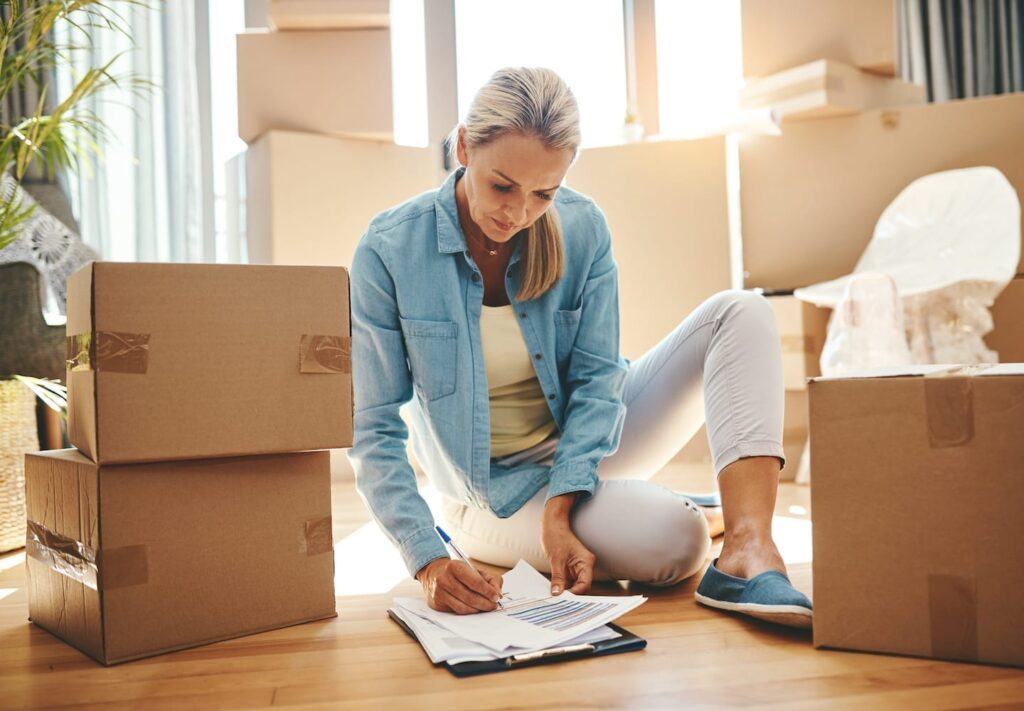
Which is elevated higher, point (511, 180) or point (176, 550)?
point (511, 180)

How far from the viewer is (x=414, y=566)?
100 cm

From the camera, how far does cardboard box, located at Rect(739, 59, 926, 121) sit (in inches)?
84.1

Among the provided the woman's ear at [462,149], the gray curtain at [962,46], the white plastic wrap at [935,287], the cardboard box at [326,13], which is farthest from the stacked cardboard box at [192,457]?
the gray curtain at [962,46]

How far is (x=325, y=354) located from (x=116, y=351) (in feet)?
0.70

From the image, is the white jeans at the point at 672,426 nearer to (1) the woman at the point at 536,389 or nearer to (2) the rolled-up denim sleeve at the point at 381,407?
(1) the woman at the point at 536,389

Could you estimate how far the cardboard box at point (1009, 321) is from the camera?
2.08 metres

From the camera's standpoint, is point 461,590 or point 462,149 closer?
point 461,590

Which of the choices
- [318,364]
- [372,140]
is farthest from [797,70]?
[318,364]

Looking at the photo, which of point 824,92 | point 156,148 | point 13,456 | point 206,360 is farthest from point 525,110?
point 156,148

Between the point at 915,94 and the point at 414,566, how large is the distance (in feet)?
6.56

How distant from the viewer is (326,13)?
2.09 meters

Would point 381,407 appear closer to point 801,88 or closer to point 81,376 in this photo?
point 81,376

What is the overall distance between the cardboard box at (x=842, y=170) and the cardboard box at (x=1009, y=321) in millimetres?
277

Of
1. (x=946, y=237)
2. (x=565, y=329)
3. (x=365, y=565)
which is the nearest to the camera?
(x=565, y=329)
